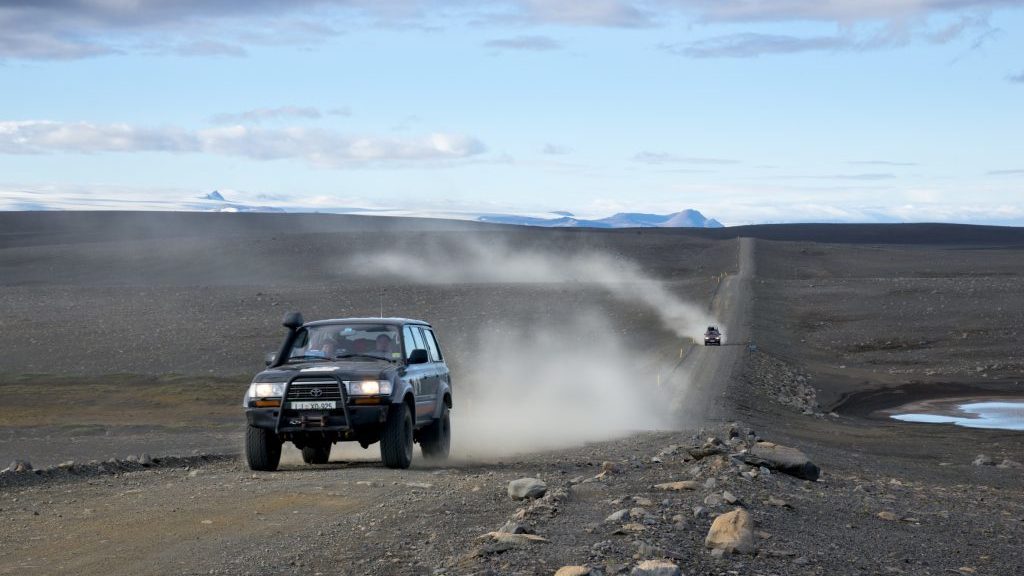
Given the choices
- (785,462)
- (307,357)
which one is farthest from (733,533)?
(307,357)

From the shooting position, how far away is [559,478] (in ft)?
52.1

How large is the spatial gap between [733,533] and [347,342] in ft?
27.0

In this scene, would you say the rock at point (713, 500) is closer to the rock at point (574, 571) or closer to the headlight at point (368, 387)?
the rock at point (574, 571)

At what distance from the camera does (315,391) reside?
16.2 metres

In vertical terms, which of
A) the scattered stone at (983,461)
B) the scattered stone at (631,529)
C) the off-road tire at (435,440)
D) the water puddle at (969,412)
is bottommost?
the water puddle at (969,412)

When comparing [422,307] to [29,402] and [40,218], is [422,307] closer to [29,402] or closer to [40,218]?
[29,402]

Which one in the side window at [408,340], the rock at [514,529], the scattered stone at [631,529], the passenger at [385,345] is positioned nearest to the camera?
the rock at [514,529]

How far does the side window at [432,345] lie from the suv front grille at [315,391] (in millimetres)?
2902

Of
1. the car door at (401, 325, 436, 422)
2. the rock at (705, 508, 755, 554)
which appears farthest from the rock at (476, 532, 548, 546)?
the car door at (401, 325, 436, 422)

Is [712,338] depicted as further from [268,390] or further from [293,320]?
[268,390]

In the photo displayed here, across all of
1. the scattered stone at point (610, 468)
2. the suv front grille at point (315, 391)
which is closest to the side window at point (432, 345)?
the suv front grille at point (315, 391)

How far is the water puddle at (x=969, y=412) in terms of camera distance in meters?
34.3

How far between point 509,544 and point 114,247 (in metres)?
116

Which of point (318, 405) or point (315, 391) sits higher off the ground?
point (315, 391)
